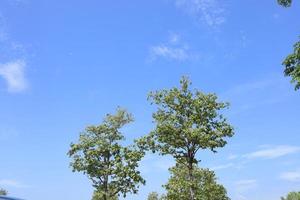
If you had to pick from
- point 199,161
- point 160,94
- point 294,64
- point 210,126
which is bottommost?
point 294,64

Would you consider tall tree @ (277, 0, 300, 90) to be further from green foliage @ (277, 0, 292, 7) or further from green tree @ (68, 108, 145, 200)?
green tree @ (68, 108, 145, 200)

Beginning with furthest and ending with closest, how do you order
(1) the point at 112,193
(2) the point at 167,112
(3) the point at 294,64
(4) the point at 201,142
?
(1) the point at 112,193 → (2) the point at 167,112 → (4) the point at 201,142 → (3) the point at 294,64

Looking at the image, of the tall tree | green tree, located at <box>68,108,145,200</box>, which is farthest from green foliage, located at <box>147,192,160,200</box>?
the tall tree

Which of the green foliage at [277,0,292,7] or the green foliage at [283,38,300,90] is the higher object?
the green foliage at [277,0,292,7]

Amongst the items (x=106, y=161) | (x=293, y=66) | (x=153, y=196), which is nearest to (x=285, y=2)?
(x=293, y=66)

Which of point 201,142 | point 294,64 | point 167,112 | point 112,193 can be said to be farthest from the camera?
point 112,193

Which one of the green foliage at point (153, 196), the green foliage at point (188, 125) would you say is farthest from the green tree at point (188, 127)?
the green foliage at point (153, 196)

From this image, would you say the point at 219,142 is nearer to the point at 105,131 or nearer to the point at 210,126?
the point at 210,126

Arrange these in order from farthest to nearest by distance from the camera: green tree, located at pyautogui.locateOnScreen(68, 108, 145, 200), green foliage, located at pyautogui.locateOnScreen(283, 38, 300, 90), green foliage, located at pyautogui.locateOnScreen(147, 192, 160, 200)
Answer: green foliage, located at pyautogui.locateOnScreen(147, 192, 160, 200), green tree, located at pyautogui.locateOnScreen(68, 108, 145, 200), green foliage, located at pyautogui.locateOnScreen(283, 38, 300, 90)

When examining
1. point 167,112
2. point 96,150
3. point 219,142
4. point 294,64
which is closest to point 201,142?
point 219,142

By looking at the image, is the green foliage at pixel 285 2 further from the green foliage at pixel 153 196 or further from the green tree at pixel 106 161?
the green foliage at pixel 153 196

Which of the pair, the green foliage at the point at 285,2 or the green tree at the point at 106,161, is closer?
the green foliage at the point at 285,2

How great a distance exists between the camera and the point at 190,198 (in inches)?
1668

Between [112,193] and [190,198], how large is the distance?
39.6ft
